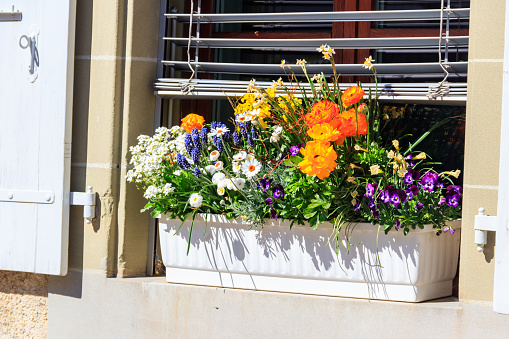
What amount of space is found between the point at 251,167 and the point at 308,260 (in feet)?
1.49

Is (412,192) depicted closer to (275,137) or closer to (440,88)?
(440,88)

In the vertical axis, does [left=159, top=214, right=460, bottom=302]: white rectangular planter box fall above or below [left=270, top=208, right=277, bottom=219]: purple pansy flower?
below

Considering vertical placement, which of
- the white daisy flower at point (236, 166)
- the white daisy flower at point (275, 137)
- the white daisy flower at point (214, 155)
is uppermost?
the white daisy flower at point (275, 137)

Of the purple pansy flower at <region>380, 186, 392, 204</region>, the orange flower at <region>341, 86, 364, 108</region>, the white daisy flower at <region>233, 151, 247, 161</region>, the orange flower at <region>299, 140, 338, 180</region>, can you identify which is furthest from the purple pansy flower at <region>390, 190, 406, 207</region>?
the white daisy flower at <region>233, 151, 247, 161</region>

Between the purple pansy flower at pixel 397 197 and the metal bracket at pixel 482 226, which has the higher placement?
the purple pansy flower at pixel 397 197

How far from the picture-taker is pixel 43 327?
3.37 metres

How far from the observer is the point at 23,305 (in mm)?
3420

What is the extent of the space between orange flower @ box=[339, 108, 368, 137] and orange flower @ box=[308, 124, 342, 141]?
0.14 ft

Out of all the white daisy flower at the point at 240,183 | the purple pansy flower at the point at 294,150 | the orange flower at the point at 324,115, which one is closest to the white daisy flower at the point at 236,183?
the white daisy flower at the point at 240,183

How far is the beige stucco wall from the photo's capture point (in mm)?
2688

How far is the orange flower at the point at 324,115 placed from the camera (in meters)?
2.68

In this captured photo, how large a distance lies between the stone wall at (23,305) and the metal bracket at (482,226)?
6.67 ft

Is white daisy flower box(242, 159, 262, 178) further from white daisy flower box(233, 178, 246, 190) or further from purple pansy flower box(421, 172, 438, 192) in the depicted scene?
purple pansy flower box(421, 172, 438, 192)

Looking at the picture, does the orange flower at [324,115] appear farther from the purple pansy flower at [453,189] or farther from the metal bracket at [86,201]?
the metal bracket at [86,201]
